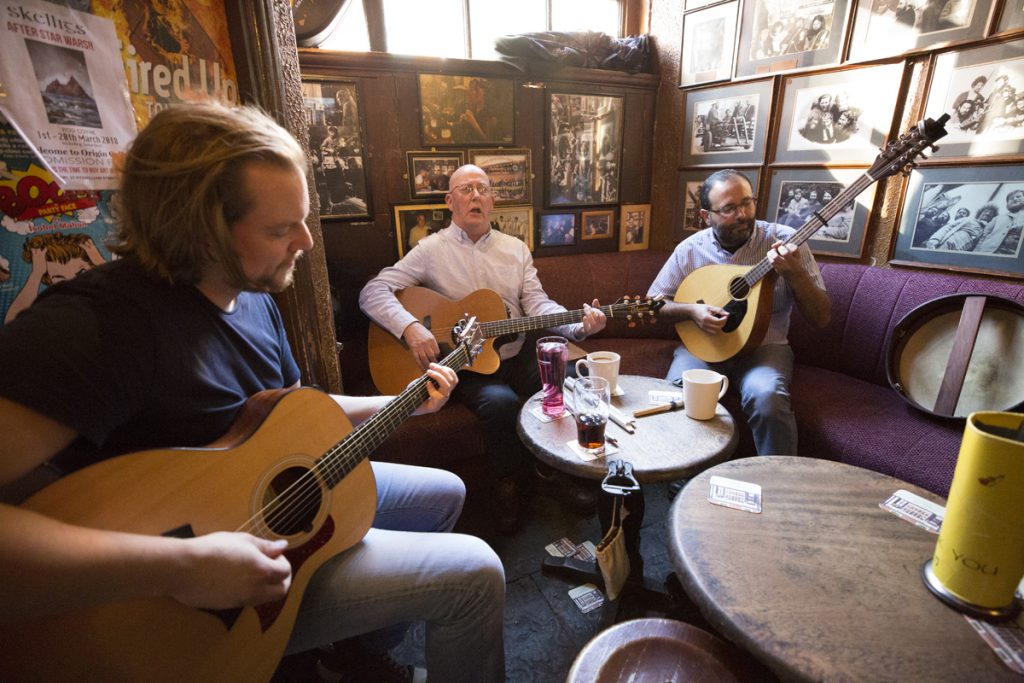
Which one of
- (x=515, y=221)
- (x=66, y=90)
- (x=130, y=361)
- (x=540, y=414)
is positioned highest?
(x=66, y=90)

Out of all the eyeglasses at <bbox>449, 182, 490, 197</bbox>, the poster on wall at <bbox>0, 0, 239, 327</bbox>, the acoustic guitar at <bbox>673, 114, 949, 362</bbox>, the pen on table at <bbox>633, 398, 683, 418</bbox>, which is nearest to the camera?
the poster on wall at <bbox>0, 0, 239, 327</bbox>

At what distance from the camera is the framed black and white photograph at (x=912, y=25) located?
Result: 2.15 metres

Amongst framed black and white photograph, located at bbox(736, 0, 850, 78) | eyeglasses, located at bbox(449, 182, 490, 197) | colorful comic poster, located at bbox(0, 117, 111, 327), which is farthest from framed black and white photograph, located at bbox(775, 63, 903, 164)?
colorful comic poster, located at bbox(0, 117, 111, 327)

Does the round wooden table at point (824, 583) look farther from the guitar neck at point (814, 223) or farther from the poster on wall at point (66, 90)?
the poster on wall at point (66, 90)

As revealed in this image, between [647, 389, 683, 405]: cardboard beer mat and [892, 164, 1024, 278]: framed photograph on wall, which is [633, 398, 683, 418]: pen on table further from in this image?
[892, 164, 1024, 278]: framed photograph on wall

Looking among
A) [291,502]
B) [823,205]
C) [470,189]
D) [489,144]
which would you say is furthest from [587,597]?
[489,144]

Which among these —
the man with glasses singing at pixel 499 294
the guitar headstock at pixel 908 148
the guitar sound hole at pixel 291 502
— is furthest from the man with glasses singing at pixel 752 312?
the guitar sound hole at pixel 291 502

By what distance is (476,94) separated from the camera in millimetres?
2961

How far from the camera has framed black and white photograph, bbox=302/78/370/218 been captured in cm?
261

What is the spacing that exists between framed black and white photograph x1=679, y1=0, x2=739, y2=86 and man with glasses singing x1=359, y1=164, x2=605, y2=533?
5.83ft

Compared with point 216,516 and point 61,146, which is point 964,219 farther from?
point 61,146

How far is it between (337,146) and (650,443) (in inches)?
92.2

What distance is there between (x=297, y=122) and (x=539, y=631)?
201 cm

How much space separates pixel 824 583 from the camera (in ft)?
2.77
